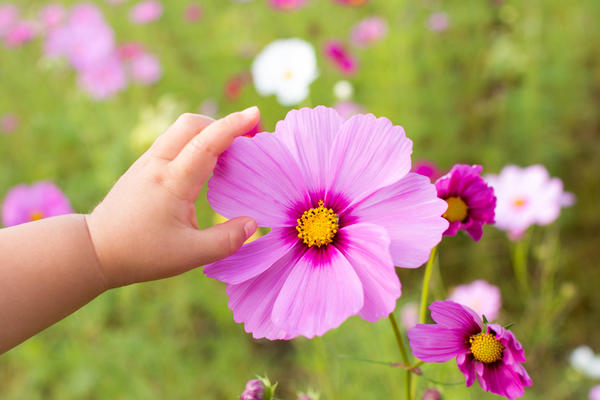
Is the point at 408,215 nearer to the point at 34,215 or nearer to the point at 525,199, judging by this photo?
the point at 525,199

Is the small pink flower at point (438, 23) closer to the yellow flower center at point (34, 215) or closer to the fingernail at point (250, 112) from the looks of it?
the yellow flower center at point (34, 215)

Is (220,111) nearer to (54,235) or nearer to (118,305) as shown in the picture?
(118,305)

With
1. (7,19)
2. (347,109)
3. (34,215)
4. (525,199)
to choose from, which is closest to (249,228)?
(525,199)

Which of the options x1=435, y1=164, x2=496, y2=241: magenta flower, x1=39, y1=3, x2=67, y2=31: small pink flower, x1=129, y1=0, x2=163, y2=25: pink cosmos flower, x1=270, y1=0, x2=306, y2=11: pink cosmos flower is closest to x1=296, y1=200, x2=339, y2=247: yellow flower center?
x1=435, y1=164, x2=496, y2=241: magenta flower

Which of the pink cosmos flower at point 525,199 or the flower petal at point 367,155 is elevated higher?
the pink cosmos flower at point 525,199

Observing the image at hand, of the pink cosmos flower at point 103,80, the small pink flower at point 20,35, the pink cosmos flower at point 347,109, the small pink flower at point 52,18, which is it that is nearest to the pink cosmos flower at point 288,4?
the pink cosmos flower at point 347,109

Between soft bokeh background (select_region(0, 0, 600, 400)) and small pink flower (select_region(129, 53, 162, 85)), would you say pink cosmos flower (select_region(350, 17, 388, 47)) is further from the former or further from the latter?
small pink flower (select_region(129, 53, 162, 85))
